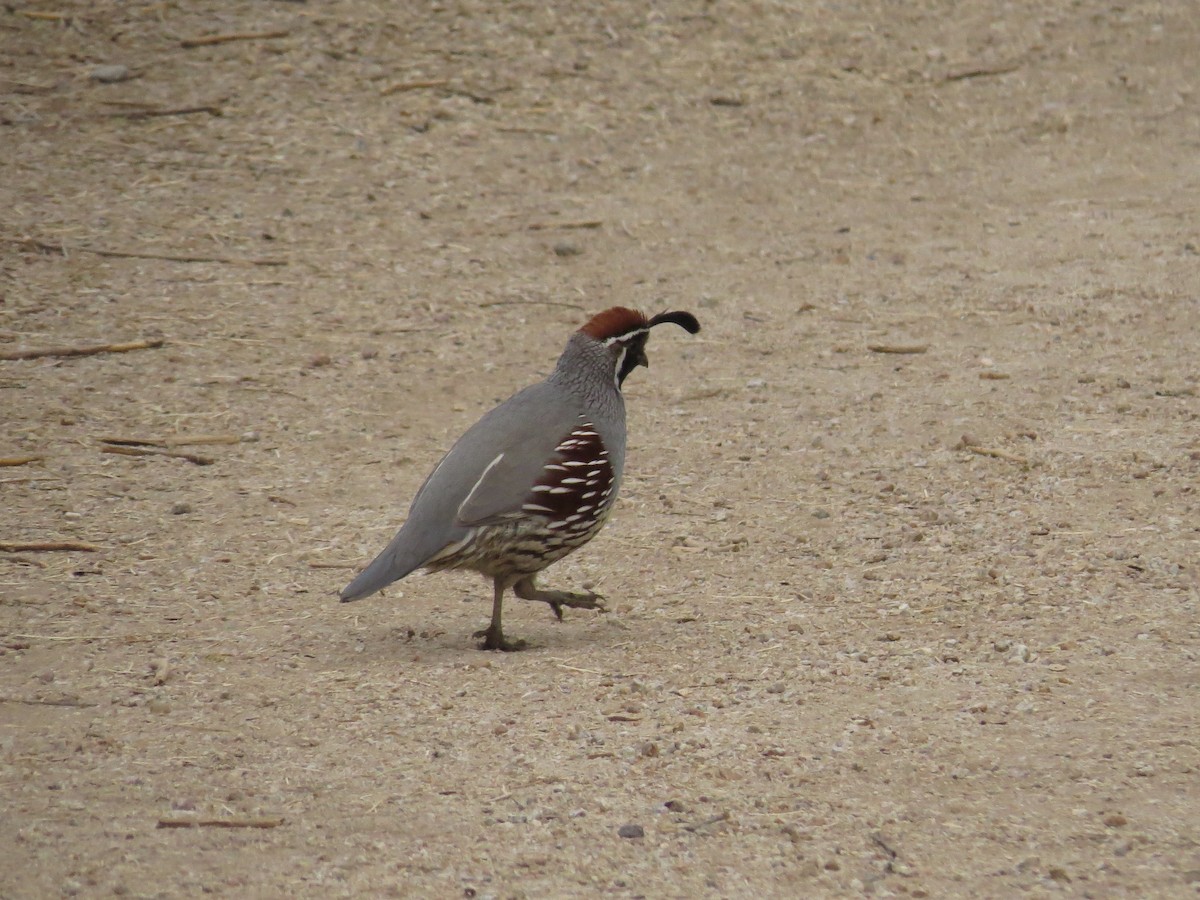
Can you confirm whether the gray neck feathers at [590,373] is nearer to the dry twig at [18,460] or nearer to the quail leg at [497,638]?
the quail leg at [497,638]

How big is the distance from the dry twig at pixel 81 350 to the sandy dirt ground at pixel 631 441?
0.04 metres

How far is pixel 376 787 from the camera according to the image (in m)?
4.24

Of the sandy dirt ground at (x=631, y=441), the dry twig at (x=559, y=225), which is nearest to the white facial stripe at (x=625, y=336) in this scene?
the sandy dirt ground at (x=631, y=441)

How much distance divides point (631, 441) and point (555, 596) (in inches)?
82.8

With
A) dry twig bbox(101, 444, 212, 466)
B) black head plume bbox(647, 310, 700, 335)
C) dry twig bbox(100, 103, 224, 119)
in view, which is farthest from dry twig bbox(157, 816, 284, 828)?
dry twig bbox(100, 103, 224, 119)

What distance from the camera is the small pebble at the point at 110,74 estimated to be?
1129 centimetres

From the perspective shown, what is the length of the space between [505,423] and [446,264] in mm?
4240

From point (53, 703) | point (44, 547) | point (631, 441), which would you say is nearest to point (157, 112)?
point (631, 441)

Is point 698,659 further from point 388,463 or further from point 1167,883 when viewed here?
point 388,463

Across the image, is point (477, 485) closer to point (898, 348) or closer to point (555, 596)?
point (555, 596)

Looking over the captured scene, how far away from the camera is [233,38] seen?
1177 cm

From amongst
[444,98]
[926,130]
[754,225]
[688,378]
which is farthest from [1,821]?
[926,130]

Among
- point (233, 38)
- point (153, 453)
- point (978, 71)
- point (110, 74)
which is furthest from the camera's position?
point (978, 71)

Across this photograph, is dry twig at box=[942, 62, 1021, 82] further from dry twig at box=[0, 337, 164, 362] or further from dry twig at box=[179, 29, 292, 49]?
dry twig at box=[0, 337, 164, 362]
